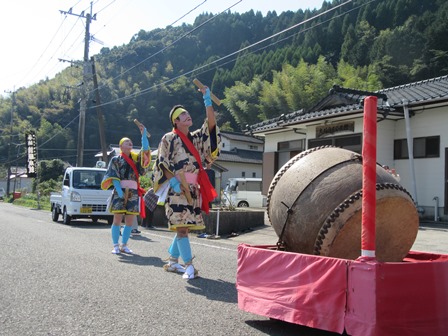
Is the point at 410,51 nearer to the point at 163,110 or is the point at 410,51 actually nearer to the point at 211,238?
the point at 163,110

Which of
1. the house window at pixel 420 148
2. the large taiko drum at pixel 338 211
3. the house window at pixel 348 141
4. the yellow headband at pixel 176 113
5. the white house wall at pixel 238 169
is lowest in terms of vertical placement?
the large taiko drum at pixel 338 211

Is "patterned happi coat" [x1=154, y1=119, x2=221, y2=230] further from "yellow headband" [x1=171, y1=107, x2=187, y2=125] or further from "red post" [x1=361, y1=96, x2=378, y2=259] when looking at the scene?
"red post" [x1=361, y1=96, x2=378, y2=259]

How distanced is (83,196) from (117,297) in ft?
32.7

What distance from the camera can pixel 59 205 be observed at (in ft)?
48.8

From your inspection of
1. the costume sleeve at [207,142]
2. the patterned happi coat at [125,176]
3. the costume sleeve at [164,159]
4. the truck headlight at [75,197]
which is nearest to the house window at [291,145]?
the truck headlight at [75,197]

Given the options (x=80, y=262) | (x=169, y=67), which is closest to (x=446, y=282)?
(x=80, y=262)

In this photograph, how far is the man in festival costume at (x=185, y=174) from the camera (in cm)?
495

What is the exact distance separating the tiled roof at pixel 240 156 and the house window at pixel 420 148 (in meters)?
24.8

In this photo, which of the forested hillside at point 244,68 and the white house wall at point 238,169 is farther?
the white house wall at point 238,169

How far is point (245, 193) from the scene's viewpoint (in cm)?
2608

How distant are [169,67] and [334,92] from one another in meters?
27.4

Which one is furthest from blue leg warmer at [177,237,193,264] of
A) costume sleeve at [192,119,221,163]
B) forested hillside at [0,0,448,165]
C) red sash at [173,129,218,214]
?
forested hillside at [0,0,448,165]

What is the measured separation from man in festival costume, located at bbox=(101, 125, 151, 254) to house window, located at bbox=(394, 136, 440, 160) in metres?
9.29

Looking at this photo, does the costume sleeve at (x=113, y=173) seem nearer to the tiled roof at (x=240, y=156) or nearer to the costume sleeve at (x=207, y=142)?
the costume sleeve at (x=207, y=142)
